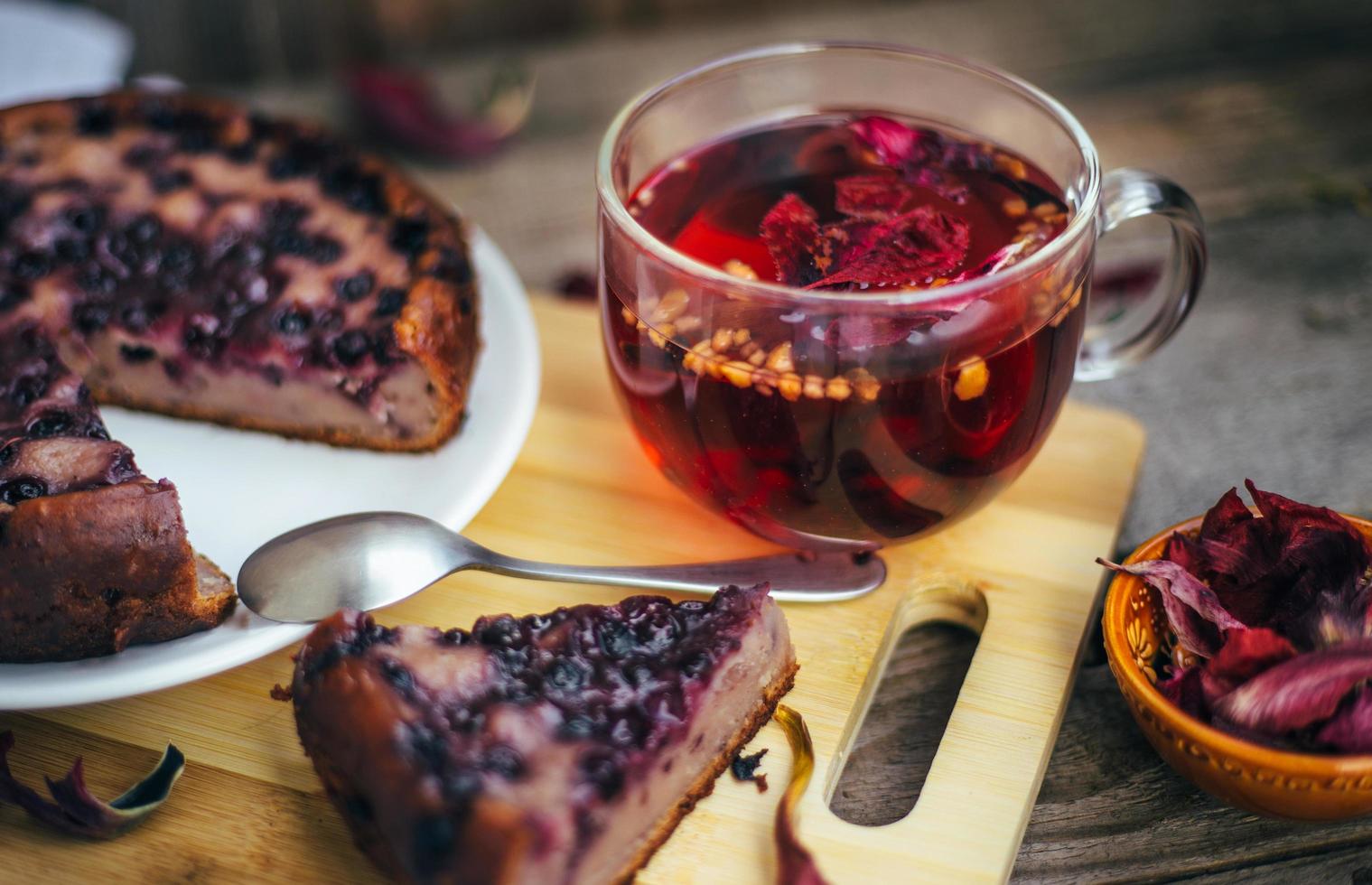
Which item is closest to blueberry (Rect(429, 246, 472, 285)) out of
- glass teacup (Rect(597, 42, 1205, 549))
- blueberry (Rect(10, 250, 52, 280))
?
glass teacup (Rect(597, 42, 1205, 549))

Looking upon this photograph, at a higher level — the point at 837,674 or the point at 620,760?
the point at 620,760

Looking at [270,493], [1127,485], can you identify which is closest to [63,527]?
[270,493]

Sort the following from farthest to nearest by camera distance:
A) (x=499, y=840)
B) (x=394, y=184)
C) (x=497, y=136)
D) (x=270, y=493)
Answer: (x=497, y=136)
(x=394, y=184)
(x=270, y=493)
(x=499, y=840)

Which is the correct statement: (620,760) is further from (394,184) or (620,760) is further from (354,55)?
(354,55)

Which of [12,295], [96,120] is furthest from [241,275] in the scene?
[96,120]

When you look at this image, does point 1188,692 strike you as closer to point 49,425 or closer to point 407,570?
point 407,570

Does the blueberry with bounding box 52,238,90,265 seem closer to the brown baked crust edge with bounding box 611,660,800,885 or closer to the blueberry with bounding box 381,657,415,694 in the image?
the blueberry with bounding box 381,657,415,694
